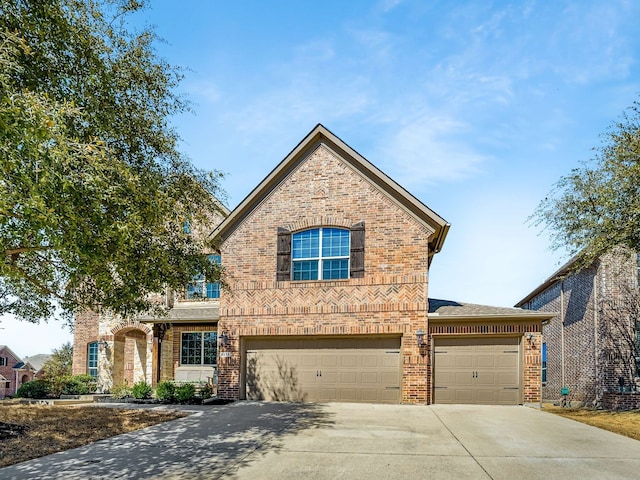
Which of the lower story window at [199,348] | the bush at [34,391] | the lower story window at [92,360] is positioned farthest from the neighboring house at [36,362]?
the lower story window at [199,348]

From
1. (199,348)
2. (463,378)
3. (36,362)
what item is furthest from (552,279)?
(36,362)

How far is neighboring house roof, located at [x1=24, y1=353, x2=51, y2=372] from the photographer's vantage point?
177 ft

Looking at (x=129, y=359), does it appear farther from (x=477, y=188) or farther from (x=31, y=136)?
(x=31, y=136)

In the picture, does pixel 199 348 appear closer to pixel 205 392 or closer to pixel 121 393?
pixel 121 393

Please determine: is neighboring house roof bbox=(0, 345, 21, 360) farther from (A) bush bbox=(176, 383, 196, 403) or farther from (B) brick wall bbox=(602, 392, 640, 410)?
(B) brick wall bbox=(602, 392, 640, 410)

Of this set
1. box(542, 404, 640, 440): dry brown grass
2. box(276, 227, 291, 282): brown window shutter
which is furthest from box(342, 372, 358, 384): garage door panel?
box(542, 404, 640, 440): dry brown grass

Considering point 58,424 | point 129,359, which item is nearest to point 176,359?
point 129,359

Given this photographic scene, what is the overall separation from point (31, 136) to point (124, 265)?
12.1ft

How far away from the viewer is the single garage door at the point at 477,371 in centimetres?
1523

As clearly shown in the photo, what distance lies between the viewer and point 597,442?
9.76 metres

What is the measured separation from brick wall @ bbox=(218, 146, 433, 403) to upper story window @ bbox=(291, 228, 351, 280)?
298 millimetres

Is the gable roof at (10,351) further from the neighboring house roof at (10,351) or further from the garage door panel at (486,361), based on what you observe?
the garage door panel at (486,361)

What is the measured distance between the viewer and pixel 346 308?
52.6ft

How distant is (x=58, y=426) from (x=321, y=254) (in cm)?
887
